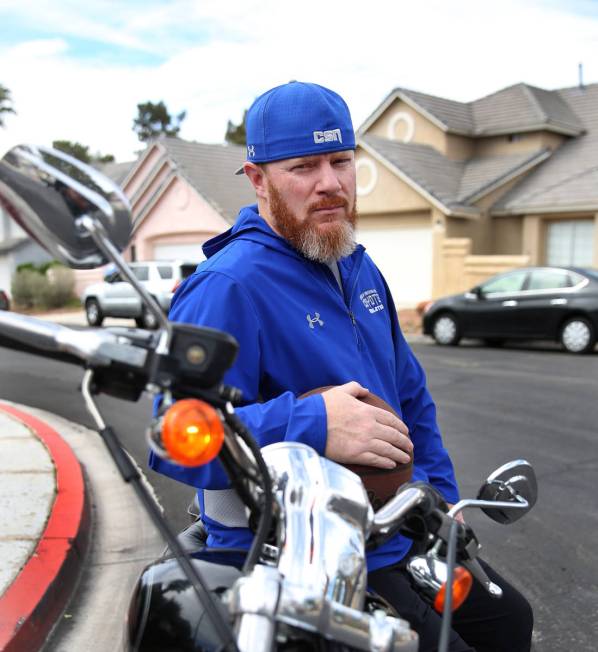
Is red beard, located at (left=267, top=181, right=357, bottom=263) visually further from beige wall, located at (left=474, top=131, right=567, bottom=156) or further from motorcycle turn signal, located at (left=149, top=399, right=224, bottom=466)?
beige wall, located at (left=474, top=131, right=567, bottom=156)

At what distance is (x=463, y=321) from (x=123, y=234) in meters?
15.2

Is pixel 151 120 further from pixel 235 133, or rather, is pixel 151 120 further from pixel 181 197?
pixel 181 197

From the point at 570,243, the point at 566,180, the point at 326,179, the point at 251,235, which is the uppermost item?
the point at 566,180

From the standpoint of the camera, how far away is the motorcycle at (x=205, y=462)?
4.00 ft

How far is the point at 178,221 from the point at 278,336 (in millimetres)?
29561

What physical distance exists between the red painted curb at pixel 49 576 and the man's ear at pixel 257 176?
96.4 inches

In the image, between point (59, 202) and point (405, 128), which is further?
point (405, 128)

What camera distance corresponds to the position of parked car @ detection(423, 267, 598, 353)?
14.3 meters

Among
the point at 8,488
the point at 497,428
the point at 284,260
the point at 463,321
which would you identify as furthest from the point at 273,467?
the point at 463,321

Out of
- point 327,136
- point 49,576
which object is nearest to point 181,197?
point 49,576

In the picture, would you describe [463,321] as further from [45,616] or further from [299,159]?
[299,159]

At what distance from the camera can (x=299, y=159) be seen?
214 cm

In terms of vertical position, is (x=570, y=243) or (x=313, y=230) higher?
(x=313, y=230)

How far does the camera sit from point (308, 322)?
2090mm
